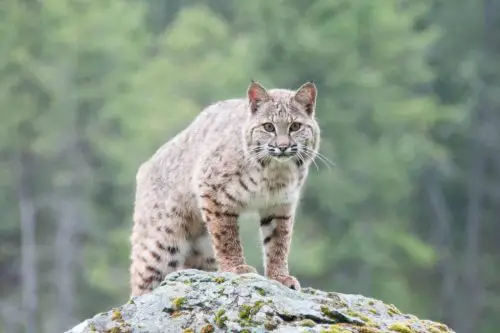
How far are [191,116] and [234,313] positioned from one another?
Result: 64.8 ft

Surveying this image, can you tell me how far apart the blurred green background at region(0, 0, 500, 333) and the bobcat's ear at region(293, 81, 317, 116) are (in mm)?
17877

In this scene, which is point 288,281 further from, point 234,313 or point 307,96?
point 234,313

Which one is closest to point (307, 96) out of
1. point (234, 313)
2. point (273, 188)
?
point (273, 188)

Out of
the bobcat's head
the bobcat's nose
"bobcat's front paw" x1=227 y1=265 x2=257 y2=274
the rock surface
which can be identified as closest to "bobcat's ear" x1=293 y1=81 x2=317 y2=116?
the bobcat's head

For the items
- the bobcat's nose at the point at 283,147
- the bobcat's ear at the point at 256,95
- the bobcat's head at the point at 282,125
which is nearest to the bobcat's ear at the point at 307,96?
the bobcat's head at the point at 282,125

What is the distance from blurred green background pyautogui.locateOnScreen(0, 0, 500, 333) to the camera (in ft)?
84.7

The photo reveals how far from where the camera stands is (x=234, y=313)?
424cm

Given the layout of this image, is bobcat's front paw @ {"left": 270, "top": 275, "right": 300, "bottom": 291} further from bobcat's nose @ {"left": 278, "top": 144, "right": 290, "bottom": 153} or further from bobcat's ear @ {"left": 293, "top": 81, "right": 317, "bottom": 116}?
bobcat's ear @ {"left": 293, "top": 81, "right": 317, "bottom": 116}

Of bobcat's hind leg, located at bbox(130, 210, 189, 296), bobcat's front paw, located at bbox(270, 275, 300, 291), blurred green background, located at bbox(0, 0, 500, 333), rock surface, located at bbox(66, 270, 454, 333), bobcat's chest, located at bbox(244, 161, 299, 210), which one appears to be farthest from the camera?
blurred green background, located at bbox(0, 0, 500, 333)

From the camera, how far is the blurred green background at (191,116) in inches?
1016

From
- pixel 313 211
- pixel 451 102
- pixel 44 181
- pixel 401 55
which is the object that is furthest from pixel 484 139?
pixel 44 181

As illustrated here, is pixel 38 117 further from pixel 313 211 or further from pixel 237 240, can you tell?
pixel 237 240

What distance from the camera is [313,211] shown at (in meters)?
27.2

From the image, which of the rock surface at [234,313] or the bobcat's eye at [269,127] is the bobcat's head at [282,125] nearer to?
the bobcat's eye at [269,127]
